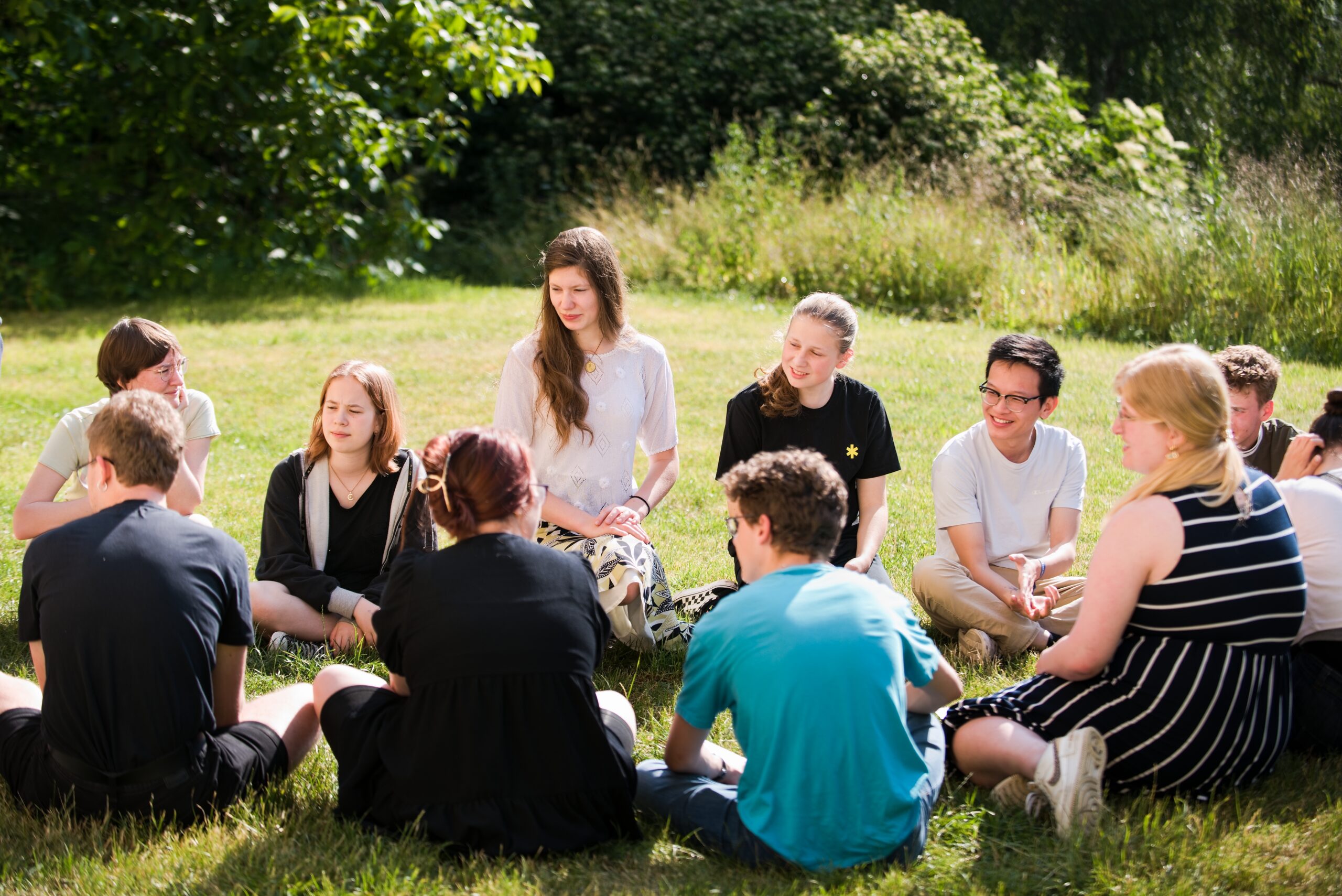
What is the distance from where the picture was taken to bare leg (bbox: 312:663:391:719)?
331cm

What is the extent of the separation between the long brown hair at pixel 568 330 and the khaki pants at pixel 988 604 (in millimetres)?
1505

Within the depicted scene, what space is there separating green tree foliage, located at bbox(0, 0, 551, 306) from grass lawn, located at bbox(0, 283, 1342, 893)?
97cm

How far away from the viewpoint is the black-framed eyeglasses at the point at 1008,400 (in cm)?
445

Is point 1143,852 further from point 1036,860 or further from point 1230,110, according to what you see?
point 1230,110

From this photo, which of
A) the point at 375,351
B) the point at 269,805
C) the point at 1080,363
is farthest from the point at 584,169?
the point at 269,805

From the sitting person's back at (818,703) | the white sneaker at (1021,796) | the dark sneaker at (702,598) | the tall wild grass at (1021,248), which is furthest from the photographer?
the tall wild grass at (1021,248)

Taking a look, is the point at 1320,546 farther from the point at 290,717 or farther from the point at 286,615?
the point at 286,615

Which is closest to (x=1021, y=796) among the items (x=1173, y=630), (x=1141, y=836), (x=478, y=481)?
(x=1141, y=836)

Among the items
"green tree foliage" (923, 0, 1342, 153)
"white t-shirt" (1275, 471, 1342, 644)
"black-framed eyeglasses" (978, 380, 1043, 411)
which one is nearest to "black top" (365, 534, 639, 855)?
"black-framed eyeglasses" (978, 380, 1043, 411)

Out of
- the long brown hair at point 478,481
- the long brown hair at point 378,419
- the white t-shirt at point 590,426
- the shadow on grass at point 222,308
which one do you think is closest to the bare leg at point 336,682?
the long brown hair at point 478,481

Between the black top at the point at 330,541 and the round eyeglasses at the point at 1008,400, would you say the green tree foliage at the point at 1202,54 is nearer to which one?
the round eyeglasses at the point at 1008,400

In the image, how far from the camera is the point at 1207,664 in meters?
3.24

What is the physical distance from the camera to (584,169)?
16453 millimetres

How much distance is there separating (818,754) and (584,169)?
1445 cm
